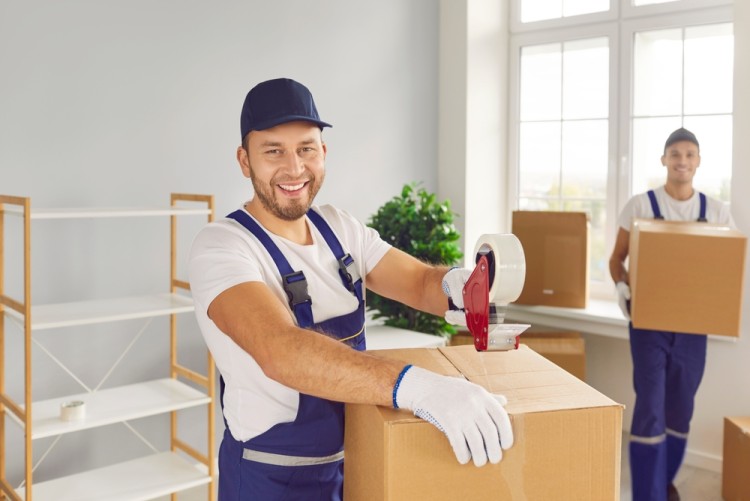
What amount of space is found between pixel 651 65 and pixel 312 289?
3.27 m

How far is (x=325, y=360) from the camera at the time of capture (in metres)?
Result: 1.19

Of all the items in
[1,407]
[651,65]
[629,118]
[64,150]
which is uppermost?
[651,65]

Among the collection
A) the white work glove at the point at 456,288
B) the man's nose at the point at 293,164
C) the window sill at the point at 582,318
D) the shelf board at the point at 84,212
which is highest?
the man's nose at the point at 293,164

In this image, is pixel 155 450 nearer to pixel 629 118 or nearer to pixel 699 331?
pixel 699 331

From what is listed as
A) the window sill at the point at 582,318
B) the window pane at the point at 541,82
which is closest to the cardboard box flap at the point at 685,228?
the window sill at the point at 582,318

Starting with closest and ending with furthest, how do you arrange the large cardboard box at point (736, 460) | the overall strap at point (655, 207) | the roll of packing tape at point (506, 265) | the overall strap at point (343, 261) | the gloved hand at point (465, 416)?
1. the gloved hand at point (465, 416)
2. the roll of packing tape at point (506, 265)
3. the overall strap at point (343, 261)
4. the large cardboard box at point (736, 460)
5. the overall strap at point (655, 207)

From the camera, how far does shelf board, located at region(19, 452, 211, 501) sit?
Result: 258cm

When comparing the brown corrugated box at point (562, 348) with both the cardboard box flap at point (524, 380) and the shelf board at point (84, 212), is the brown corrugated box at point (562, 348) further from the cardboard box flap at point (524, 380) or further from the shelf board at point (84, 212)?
the cardboard box flap at point (524, 380)

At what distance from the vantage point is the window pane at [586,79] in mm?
4316

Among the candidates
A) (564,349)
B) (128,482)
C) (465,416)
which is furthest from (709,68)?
(465,416)

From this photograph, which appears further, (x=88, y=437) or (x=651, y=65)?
(x=651, y=65)

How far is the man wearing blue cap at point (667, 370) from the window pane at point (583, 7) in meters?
1.22

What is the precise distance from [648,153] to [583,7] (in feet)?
3.01

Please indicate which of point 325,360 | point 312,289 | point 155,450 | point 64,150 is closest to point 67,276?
point 64,150
